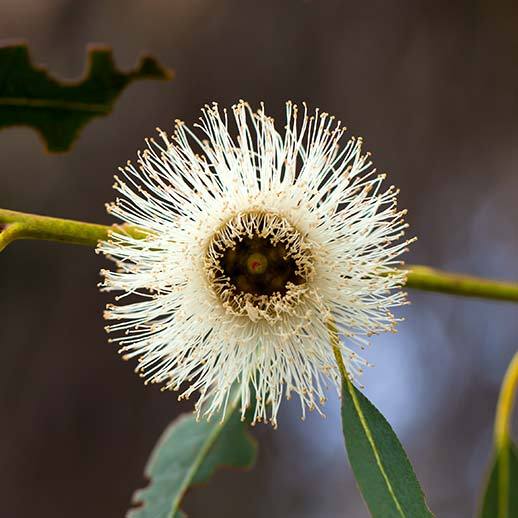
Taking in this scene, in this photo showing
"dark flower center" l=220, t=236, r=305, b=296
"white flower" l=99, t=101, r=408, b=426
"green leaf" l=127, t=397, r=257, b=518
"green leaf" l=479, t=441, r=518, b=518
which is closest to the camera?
"white flower" l=99, t=101, r=408, b=426

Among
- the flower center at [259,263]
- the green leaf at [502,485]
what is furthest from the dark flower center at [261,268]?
the green leaf at [502,485]

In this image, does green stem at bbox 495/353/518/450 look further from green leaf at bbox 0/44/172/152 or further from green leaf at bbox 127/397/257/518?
green leaf at bbox 0/44/172/152

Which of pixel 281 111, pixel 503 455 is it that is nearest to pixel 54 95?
pixel 503 455

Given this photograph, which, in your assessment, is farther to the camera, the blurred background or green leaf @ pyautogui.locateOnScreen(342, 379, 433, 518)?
the blurred background

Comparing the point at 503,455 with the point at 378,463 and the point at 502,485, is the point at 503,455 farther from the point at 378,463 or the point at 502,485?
the point at 378,463

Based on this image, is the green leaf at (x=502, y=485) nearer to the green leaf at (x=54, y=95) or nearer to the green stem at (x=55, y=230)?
the green stem at (x=55, y=230)

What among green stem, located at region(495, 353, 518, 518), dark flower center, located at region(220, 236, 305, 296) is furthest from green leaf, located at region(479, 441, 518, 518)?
dark flower center, located at region(220, 236, 305, 296)

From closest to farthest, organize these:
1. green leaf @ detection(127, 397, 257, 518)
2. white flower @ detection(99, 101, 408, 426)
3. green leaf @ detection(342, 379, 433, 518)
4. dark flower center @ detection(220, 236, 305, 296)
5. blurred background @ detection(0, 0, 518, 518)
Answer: green leaf @ detection(342, 379, 433, 518) < white flower @ detection(99, 101, 408, 426) < dark flower center @ detection(220, 236, 305, 296) < green leaf @ detection(127, 397, 257, 518) < blurred background @ detection(0, 0, 518, 518)
